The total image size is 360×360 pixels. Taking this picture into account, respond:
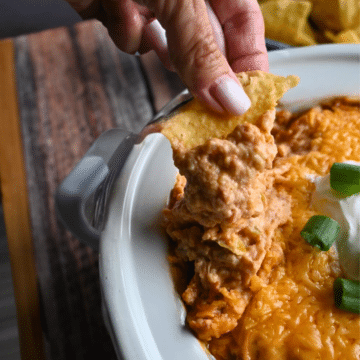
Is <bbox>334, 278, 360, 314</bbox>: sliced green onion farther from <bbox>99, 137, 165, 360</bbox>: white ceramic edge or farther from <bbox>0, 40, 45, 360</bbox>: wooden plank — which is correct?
<bbox>0, 40, 45, 360</bbox>: wooden plank

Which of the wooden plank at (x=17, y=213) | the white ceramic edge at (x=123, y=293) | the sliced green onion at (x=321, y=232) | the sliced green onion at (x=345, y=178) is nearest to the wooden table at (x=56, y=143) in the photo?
the wooden plank at (x=17, y=213)

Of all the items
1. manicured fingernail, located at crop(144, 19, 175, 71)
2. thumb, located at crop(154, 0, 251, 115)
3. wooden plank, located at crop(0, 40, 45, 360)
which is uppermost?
thumb, located at crop(154, 0, 251, 115)

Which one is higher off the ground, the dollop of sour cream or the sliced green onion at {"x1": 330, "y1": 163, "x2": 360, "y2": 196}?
the sliced green onion at {"x1": 330, "y1": 163, "x2": 360, "y2": 196}

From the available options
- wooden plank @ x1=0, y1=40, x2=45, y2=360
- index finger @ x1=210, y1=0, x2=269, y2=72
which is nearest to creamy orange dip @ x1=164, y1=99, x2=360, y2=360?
index finger @ x1=210, y1=0, x2=269, y2=72

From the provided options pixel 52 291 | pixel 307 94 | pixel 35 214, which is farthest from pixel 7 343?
pixel 307 94

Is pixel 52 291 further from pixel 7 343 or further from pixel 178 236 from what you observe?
pixel 178 236

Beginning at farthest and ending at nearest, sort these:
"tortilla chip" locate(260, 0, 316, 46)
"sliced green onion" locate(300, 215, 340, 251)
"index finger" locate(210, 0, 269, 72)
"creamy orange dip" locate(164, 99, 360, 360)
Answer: "tortilla chip" locate(260, 0, 316, 46)
"index finger" locate(210, 0, 269, 72)
"sliced green onion" locate(300, 215, 340, 251)
"creamy orange dip" locate(164, 99, 360, 360)

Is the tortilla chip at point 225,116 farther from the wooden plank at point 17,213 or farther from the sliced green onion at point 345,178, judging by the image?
the wooden plank at point 17,213
